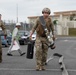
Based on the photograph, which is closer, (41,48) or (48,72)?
(48,72)

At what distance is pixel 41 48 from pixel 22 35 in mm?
23818

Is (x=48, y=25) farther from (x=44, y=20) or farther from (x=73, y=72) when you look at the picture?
(x=73, y=72)

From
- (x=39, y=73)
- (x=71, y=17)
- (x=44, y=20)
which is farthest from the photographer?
(x=71, y=17)

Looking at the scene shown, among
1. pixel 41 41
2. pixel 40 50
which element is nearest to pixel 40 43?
pixel 41 41

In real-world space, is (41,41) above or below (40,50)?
above

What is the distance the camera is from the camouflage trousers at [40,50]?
11.6m

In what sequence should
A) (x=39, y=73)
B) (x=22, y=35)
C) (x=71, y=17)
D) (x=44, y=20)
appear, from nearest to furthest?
1. (x=39, y=73)
2. (x=44, y=20)
3. (x=22, y=35)
4. (x=71, y=17)

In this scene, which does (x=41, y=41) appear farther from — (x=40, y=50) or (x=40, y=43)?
(x=40, y=50)

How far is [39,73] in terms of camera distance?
35.1 ft

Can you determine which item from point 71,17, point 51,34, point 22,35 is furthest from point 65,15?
point 51,34

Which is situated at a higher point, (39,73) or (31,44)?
(31,44)

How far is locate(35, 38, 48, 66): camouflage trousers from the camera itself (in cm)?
1163

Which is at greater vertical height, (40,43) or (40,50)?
(40,43)

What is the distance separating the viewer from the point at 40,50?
A: 11.7m
